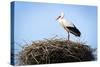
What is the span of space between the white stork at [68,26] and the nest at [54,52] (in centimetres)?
11

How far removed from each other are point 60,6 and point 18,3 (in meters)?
0.45

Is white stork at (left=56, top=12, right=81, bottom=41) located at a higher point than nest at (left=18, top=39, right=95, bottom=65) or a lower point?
higher


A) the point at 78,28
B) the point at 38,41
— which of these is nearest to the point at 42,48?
the point at 38,41

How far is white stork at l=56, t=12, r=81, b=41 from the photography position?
2293mm

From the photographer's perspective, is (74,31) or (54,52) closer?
(54,52)

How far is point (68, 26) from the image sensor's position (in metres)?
2.33

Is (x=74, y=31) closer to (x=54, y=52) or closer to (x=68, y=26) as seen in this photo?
(x=68, y=26)

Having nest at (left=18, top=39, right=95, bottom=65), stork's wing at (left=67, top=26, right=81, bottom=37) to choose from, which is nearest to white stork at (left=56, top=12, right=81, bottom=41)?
stork's wing at (left=67, top=26, right=81, bottom=37)

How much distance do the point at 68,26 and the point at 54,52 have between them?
1.03ft

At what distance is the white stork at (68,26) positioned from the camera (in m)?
2.29

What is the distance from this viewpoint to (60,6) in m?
2.30

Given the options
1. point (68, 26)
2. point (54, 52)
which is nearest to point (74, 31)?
point (68, 26)

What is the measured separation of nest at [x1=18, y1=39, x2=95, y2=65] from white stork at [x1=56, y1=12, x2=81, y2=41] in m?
0.11

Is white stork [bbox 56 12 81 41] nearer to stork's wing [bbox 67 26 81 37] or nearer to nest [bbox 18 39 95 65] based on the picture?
stork's wing [bbox 67 26 81 37]
